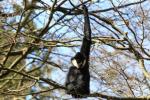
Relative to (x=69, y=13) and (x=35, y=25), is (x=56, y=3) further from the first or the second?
(x=35, y=25)

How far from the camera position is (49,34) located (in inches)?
412

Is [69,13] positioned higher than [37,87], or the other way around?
[69,13]

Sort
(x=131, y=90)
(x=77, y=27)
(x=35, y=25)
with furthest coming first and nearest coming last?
(x=35, y=25) → (x=77, y=27) → (x=131, y=90)

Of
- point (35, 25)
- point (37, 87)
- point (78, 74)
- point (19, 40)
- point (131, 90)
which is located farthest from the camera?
point (37, 87)

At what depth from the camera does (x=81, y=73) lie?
24.7 feet

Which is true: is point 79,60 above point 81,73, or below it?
above

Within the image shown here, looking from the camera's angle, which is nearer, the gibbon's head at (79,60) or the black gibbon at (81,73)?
the black gibbon at (81,73)

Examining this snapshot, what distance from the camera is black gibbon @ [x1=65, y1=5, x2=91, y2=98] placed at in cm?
727

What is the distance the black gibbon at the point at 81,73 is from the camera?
286 inches

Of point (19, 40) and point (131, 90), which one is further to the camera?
point (19, 40)

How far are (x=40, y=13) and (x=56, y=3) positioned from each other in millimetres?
1009

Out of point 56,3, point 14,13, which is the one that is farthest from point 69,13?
point 14,13

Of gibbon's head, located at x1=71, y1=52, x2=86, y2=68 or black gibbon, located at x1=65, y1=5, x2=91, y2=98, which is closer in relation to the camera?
black gibbon, located at x1=65, y1=5, x2=91, y2=98

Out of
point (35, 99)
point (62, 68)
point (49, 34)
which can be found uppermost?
point (49, 34)
